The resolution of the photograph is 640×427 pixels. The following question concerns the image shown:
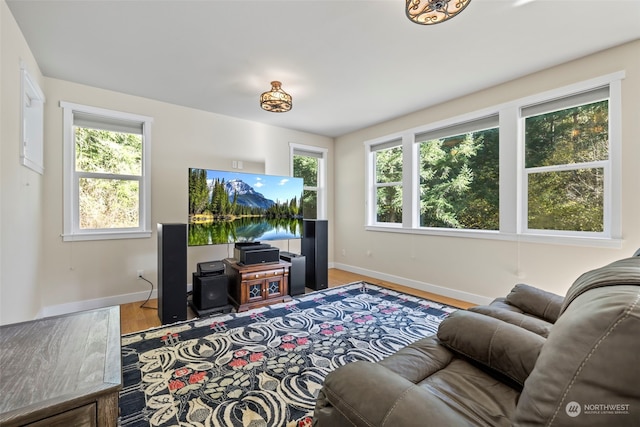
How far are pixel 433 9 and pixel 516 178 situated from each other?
2174mm

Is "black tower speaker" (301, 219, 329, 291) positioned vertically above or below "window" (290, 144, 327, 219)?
below

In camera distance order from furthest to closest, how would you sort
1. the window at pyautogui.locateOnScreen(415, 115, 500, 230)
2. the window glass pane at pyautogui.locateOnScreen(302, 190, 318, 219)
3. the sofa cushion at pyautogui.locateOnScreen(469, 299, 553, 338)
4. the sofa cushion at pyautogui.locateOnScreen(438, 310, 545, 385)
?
the window glass pane at pyautogui.locateOnScreen(302, 190, 318, 219), the window at pyautogui.locateOnScreen(415, 115, 500, 230), the sofa cushion at pyautogui.locateOnScreen(469, 299, 553, 338), the sofa cushion at pyautogui.locateOnScreen(438, 310, 545, 385)

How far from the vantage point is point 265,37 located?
2.28 m

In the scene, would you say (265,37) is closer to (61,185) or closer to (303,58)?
(303,58)

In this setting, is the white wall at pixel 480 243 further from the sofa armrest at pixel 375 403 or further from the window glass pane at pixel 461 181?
the sofa armrest at pixel 375 403

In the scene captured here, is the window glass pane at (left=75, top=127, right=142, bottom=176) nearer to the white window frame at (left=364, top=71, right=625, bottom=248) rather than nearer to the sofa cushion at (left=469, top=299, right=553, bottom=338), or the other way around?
the white window frame at (left=364, top=71, right=625, bottom=248)

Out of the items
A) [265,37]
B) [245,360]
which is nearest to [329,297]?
[245,360]

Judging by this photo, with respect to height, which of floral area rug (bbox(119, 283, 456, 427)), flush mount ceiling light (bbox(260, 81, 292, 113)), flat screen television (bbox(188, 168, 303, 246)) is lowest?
floral area rug (bbox(119, 283, 456, 427))

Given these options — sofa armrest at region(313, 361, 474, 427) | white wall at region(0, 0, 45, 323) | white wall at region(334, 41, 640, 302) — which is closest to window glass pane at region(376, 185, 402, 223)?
white wall at region(334, 41, 640, 302)

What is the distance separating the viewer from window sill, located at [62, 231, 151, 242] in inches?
120

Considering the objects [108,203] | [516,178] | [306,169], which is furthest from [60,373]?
[306,169]

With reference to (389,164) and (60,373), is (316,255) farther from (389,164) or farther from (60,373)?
(60,373)

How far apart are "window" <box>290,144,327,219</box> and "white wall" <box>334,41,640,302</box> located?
0.31 meters

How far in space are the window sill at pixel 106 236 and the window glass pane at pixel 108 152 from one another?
29.4 inches
